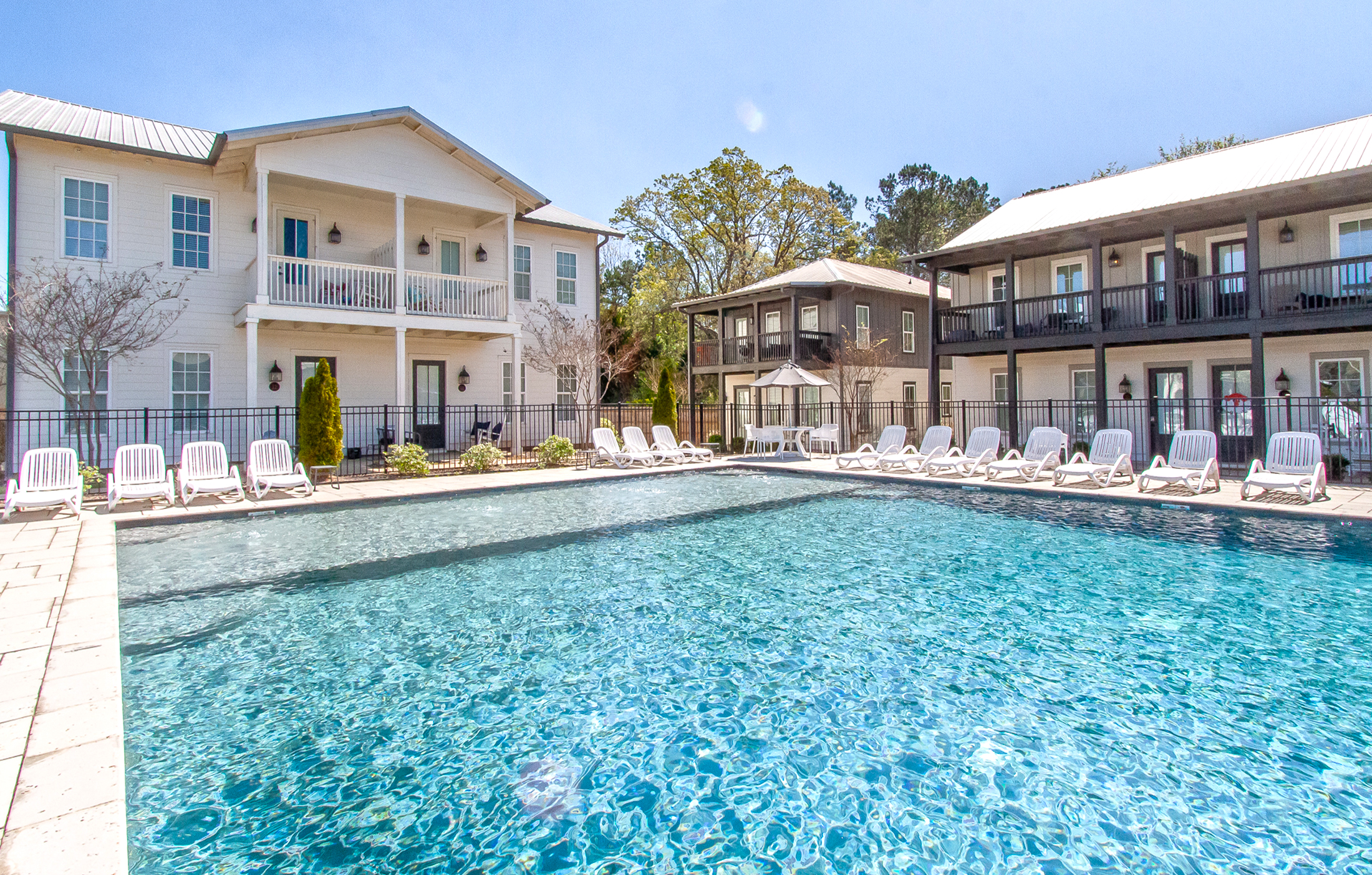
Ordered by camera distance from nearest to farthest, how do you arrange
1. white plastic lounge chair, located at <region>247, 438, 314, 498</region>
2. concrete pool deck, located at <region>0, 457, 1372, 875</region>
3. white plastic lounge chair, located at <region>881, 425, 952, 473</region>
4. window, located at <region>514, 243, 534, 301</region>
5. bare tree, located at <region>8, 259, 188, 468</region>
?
concrete pool deck, located at <region>0, 457, 1372, 875</region> → white plastic lounge chair, located at <region>247, 438, 314, 498</region> → bare tree, located at <region>8, 259, 188, 468</region> → white plastic lounge chair, located at <region>881, 425, 952, 473</region> → window, located at <region>514, 243, 534, 301</region>

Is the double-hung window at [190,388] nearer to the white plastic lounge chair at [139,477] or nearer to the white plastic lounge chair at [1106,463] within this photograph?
the white plastic lounge chair at [139,477]

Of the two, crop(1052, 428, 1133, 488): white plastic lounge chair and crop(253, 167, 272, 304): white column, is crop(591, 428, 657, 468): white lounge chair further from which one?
crop(1052, 428, 1133, 488): white plastic lounge chair

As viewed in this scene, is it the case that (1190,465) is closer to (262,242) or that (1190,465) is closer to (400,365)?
(400,365)

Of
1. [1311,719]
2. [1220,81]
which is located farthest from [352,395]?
[1220,81]

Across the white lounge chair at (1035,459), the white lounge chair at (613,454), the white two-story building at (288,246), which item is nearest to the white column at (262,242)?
the white two-story building at (288,246)

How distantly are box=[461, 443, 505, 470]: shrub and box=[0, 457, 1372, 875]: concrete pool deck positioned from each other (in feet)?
12.9

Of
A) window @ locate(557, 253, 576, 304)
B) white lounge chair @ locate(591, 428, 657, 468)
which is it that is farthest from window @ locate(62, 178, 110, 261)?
white lounge chair @ locate(591, 428, 657, 468)

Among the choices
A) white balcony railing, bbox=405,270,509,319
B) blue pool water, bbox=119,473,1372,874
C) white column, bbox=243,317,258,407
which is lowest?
blue pool water, bbox=119,473,1372,874

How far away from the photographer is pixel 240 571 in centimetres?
671

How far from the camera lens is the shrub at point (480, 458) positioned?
14.1 m

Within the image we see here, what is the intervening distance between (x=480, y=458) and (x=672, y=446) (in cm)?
475

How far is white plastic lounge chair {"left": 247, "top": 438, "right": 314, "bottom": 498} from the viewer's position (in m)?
10.8

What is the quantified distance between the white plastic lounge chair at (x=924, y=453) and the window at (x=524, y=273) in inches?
427

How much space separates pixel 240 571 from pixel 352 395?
1051 cm
